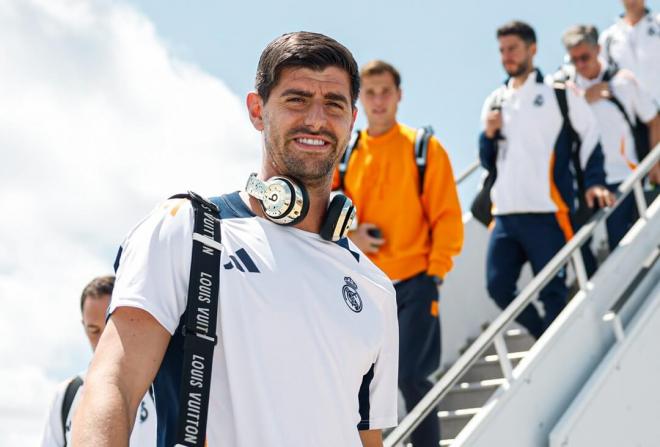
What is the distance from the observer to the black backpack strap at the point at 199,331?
1871 millimetres

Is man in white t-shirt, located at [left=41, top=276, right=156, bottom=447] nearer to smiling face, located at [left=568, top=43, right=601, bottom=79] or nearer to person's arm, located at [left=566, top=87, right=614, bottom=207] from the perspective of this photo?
person's arm, located at [left=566, top=87, right=614, bottom=207]

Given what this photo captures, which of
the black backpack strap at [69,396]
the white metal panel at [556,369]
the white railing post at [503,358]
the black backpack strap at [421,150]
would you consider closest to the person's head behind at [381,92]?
the black backpack strap at [421,150]

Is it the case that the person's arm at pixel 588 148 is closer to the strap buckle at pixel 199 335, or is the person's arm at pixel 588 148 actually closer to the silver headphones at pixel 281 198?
the silver headphones at pixel 281 198

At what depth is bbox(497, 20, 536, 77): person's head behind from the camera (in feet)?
21.2

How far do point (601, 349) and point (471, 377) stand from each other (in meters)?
1.51

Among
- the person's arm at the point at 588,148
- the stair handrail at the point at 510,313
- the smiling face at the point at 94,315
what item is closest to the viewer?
the stair handrail at the point at 510,313

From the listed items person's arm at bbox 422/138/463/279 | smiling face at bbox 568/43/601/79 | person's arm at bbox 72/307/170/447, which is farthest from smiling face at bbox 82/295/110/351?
smiling face at bbox 568/43/601/79

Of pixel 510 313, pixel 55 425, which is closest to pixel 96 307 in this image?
pixel 55 425

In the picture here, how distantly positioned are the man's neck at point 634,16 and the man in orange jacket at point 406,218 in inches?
169

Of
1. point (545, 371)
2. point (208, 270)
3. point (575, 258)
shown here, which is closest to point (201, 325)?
point (208, 270)

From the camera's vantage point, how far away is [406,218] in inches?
217

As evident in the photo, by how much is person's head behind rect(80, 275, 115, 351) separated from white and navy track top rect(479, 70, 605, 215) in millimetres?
2587

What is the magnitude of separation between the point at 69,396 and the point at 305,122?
2843 mm

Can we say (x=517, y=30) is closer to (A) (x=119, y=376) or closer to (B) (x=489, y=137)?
(B) (x=489, y=137)
